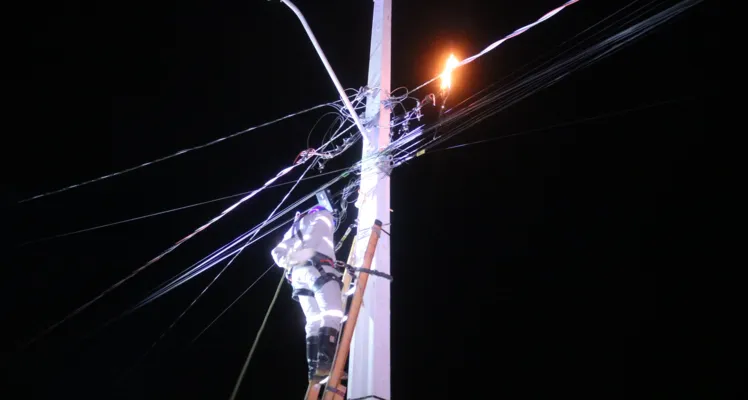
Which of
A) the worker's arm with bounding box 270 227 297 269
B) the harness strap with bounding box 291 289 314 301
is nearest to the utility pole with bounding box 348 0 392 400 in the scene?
the harness strap with bounding box 291 289 314 301

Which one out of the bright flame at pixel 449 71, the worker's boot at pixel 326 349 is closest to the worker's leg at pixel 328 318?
the worker's boot at pixel 326 349

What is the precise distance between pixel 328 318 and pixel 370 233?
30.4 inches

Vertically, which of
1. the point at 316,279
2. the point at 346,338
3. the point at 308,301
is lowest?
the point at 346,338

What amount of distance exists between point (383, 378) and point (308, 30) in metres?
3.65

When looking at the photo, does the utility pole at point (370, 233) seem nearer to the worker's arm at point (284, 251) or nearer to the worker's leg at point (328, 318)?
the worker's leg at point (328, 318)

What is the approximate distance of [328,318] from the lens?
3832 millimetres

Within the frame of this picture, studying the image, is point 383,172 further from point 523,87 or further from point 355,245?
point 523,87

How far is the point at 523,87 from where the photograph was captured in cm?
525

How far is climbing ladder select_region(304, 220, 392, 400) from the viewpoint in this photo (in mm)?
3438

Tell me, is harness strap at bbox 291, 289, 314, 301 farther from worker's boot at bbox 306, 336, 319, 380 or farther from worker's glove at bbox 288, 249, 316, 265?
worker's boot at bbox 306, 336, 319, 380

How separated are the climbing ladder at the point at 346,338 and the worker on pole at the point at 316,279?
11cm

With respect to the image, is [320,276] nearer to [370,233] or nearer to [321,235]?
[321,235]

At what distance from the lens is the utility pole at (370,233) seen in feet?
11.4

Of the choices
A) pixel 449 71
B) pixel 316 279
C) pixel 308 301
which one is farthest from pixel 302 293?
pixel 449 71
